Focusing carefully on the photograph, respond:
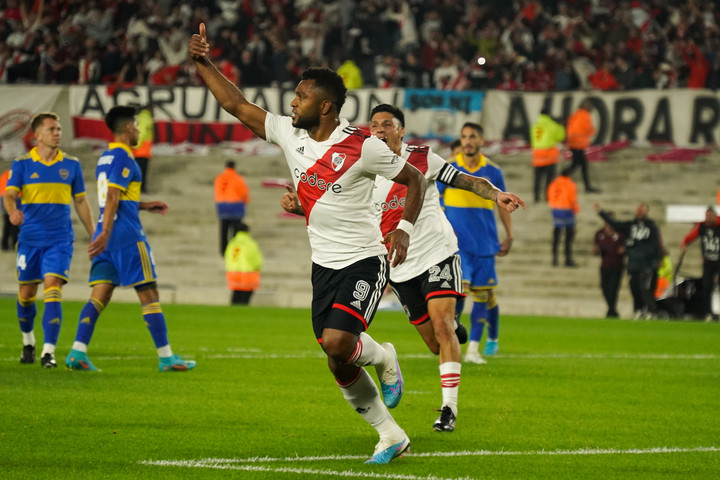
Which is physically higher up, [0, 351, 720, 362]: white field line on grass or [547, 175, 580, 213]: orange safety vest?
[547, 175, 580, 213]: orange safety vest

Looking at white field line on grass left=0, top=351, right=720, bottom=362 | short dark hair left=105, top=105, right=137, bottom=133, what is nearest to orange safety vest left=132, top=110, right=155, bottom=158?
white field line on grass left=0, top=351, right=720, bottom=362

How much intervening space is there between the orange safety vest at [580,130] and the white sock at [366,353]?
21753mm

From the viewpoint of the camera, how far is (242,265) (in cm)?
2417

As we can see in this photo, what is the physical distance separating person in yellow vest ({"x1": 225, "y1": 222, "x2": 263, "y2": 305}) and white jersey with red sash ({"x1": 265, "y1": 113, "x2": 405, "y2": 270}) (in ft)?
55.3

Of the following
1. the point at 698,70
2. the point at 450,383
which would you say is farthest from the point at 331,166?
the point at 698,70

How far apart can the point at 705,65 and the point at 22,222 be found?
857 inches

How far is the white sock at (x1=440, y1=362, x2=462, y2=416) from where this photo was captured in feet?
27.8

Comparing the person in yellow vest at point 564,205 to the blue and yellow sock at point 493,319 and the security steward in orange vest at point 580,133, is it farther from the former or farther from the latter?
the blue and yellow sock at point 493,319

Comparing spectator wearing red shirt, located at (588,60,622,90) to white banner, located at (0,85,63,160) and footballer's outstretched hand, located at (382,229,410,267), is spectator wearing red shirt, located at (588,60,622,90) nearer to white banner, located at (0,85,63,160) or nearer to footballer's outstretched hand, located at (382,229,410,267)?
white banner, located at (0,85,63,160)

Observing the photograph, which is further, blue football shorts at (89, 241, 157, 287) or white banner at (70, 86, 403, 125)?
white banner at (70, 86, 403, 125)

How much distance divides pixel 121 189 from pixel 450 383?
4.19m

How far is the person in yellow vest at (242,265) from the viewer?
24000 mm

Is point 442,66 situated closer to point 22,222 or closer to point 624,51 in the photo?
point 624,51

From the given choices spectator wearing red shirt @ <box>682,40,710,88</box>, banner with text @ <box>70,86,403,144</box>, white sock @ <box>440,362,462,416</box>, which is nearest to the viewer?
white sock @ <box>440,362,462,416</box>
